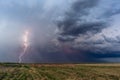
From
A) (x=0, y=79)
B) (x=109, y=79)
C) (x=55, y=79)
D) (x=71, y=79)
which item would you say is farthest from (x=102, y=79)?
(x=0, y=79)

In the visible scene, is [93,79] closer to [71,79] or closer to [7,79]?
[71,79]

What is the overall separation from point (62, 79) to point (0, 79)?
60.3 ft

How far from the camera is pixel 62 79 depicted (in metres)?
65.7

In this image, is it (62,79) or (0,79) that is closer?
(0,79)

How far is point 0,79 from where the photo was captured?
61.5 metres

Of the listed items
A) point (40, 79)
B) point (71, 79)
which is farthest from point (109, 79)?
point (40, 79)

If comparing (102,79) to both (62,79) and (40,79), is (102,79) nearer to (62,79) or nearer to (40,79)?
(62,79)

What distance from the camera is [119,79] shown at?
69.3 metres

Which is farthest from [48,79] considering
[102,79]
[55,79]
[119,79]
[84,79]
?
[119,79]

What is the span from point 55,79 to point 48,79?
2346 mm

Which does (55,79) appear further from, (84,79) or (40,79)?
(84,79)

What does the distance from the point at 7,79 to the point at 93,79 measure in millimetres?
26547

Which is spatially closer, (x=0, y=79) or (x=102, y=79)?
(x=0, y=79)

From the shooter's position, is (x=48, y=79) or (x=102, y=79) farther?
(x=102, y=79)
